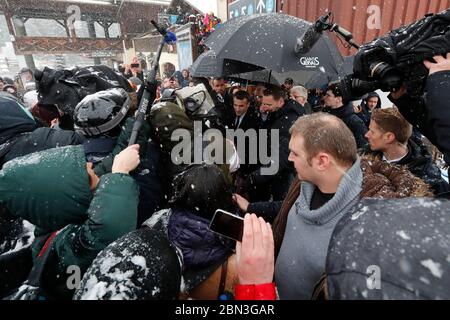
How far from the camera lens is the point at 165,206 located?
1802 mm

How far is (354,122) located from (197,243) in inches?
114

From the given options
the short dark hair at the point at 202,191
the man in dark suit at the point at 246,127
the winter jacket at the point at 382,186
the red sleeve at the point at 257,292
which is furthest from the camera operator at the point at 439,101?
the man in dark suit at the point at 246,127

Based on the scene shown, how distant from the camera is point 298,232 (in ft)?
3.95

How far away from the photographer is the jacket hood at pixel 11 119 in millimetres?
1688

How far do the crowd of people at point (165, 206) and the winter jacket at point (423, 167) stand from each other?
2 centimetres

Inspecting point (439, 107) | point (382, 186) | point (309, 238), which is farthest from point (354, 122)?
point (309, 238)

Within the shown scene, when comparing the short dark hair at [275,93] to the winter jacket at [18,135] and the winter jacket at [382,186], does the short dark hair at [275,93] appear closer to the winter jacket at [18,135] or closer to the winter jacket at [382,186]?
the winter jacket at [382,186]

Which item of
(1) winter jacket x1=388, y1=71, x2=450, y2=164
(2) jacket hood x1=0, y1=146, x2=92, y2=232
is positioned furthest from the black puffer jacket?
(2) jacket hood x1=0, y1=146, x2=92, y2=232

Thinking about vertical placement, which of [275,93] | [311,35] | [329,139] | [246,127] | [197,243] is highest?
[311,35]

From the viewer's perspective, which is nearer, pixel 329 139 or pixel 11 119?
pixel 329 139

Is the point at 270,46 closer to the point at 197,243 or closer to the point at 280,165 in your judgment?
the point at 280,165

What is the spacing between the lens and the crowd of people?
752 millimetres

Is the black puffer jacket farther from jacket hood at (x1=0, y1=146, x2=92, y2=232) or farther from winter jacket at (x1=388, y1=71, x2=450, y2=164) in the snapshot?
jacket hood at (x1=0, y1=146, x2=92, y2=232)
